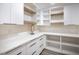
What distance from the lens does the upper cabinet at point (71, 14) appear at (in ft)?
4.18

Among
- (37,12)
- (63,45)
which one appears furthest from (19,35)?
(63,45)

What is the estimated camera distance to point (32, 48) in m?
1.38

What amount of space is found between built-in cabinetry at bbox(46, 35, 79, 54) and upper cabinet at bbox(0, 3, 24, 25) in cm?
66

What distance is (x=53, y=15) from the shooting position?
1404mm

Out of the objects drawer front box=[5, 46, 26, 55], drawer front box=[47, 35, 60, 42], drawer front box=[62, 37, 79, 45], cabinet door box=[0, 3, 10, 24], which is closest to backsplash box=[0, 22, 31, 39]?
cabinet door box=[0, 3, 10, 24]

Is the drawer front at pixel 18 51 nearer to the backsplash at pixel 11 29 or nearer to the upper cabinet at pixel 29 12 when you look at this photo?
the backsplash at pixel 11 29

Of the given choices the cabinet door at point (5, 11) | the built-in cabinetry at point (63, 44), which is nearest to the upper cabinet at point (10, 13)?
the cabinet door at point (5, 11)

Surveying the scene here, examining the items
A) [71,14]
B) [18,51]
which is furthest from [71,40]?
[18,51]

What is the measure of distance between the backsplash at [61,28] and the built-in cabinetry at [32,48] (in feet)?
0.59

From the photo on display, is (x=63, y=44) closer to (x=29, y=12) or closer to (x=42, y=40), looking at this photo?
(x=42, y=40)

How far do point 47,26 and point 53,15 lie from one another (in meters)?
0.22

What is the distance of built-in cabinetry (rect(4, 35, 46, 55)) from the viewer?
1013 mm

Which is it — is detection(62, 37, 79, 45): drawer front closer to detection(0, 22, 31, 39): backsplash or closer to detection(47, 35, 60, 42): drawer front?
detection(47, 35, 60, 42): drawer front

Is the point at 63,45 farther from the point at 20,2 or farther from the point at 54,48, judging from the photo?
the point at 20,2
